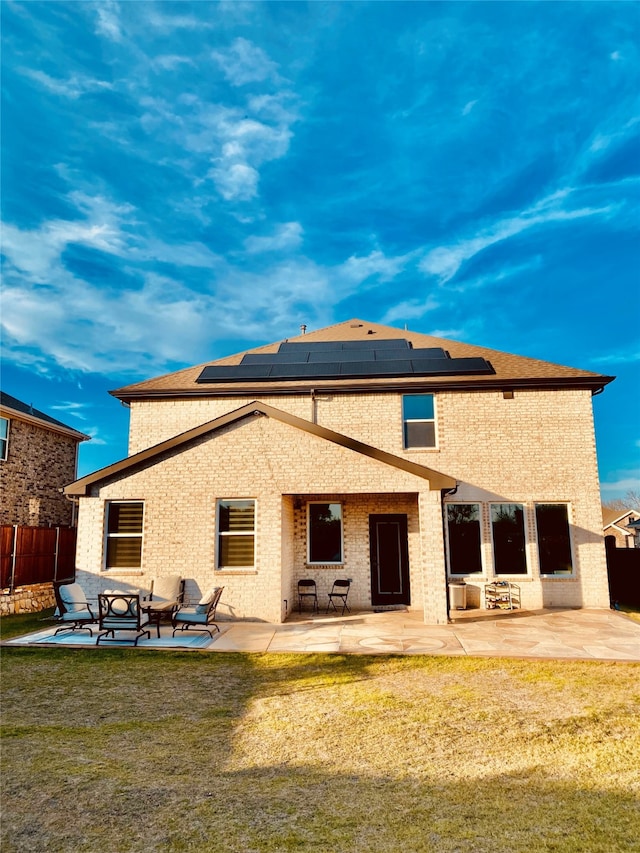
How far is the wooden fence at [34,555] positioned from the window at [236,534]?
22.4ft

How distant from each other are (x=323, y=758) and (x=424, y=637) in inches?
233

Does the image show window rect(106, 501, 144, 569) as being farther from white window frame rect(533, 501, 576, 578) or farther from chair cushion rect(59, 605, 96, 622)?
white window frame rect(533, 501, 576, 578)

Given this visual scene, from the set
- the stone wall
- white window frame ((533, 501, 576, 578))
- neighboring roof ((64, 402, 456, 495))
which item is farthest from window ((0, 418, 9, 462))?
white window frame ((533, 501, 576, 578))

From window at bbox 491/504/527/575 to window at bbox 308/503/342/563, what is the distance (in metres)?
4.44

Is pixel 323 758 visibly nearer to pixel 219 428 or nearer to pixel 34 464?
pixel 219 428

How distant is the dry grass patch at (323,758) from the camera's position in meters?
3.67

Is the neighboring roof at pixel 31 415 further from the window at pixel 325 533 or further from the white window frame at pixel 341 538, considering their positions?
the window at pixel 325 533

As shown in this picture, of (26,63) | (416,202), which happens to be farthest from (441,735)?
(416,202)

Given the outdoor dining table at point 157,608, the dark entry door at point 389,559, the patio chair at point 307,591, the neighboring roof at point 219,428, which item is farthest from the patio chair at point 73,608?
the dark entry door at point 389,559

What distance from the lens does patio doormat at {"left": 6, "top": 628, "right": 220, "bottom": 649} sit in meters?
9.74

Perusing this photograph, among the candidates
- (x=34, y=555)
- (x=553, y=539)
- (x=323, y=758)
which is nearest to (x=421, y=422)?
(x=553, y=539)

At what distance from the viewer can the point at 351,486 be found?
12.4m

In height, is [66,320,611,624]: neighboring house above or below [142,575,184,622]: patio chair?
above

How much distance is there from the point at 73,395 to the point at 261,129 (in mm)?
47708
